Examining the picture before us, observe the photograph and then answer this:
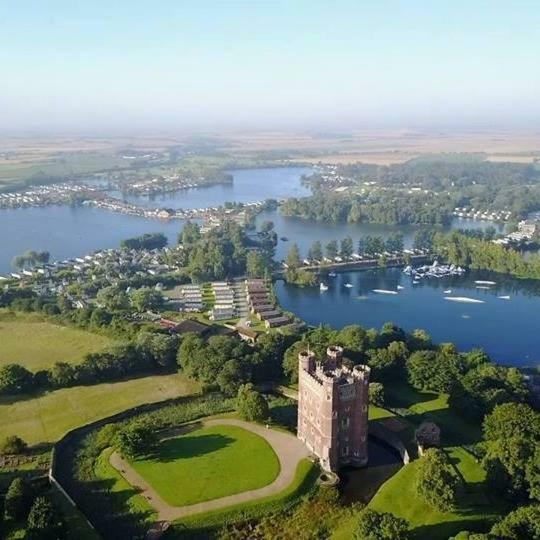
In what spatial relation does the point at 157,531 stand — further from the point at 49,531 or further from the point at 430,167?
the point at 430,167

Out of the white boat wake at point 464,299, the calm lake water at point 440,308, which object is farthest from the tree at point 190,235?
the white boat wake at point 464,299

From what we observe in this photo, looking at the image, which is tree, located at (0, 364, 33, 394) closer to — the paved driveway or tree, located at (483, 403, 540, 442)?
the paved driveway

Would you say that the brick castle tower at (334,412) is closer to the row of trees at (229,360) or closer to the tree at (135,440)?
the row of trees at (229,360)

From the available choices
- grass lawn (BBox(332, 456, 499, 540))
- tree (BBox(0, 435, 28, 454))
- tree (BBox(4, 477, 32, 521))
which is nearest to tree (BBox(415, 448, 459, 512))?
grass lawn (BBox(332, 456, 499, 540))

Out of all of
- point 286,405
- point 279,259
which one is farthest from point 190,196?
point 286,405

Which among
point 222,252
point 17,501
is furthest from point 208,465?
point 222,252
